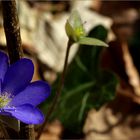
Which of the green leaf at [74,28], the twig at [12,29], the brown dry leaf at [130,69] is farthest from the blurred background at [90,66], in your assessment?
the twig at [12,29]

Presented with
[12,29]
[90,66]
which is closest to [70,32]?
[12,29]

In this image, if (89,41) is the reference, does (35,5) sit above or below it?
below

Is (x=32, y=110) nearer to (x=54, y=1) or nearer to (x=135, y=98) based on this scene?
(x=135, y=98)

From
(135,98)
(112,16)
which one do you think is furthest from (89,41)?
(112,16)

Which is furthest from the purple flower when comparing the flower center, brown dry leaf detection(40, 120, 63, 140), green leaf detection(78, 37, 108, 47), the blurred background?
brown dry leaf detection(40, 120, 63, 140)

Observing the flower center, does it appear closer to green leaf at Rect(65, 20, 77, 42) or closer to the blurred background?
green leaf at Rect(65, 20, 77, 42)

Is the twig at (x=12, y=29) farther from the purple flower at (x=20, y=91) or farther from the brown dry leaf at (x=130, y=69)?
the brown dry leaf at (x=130, y=69)

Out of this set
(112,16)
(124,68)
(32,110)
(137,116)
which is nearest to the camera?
(32,110)
